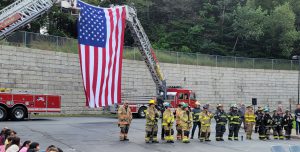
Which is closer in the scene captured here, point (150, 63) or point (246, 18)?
point (150, 63)

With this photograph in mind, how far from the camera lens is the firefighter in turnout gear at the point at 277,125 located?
2259 centimetres

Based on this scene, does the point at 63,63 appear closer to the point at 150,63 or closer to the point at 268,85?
the point at 150,63

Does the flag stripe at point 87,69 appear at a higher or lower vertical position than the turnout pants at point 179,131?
higher

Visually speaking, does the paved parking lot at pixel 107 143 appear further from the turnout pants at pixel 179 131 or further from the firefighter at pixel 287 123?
the firefighter at pixel 287 123

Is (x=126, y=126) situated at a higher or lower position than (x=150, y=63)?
lower

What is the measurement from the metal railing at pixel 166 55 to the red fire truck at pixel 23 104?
568cm

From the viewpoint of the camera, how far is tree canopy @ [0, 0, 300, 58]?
→ 58281 millimetres

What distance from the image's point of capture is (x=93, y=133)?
70.0ft

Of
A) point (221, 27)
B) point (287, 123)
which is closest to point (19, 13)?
point (287, 123)

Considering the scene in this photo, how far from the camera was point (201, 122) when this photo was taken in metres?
20.0

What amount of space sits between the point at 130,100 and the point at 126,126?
1577 centimetres

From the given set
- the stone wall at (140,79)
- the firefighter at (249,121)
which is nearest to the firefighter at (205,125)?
the firefighter at (249,121)

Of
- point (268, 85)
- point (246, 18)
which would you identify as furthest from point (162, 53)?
point (246, 18)

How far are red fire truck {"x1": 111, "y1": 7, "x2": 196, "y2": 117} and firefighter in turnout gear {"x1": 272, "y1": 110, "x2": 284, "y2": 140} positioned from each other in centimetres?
1225
